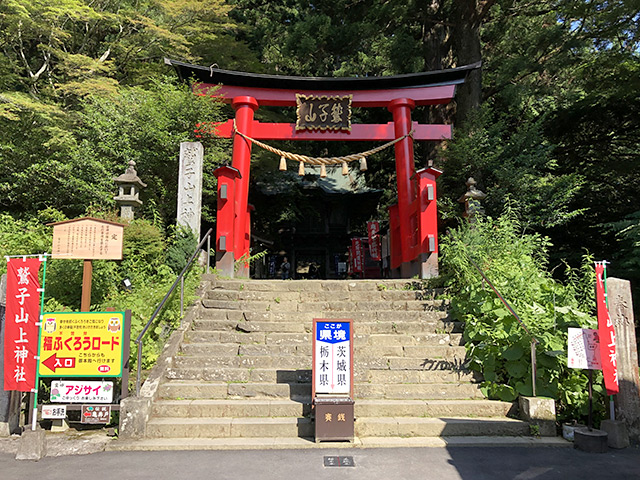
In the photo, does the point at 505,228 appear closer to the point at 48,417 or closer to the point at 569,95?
the point at 48,417

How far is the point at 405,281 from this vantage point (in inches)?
333

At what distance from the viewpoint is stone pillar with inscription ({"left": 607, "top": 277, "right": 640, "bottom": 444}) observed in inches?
201

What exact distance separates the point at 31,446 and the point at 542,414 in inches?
225

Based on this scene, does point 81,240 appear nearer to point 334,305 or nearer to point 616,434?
point 334,305

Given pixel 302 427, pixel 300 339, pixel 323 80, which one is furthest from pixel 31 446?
pixel 323 80

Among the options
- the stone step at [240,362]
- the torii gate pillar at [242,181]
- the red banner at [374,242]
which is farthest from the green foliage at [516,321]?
the red banner at [374,242]

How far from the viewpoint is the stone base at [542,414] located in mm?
5090

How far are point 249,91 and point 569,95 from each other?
36.4 ft

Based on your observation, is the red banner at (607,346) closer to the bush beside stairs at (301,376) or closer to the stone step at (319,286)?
the bush beside stairs at (301,376)

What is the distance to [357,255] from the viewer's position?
58.9ft

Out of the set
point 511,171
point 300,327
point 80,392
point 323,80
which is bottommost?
point 80,392

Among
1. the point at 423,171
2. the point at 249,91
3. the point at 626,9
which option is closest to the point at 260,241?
the point at 249,91

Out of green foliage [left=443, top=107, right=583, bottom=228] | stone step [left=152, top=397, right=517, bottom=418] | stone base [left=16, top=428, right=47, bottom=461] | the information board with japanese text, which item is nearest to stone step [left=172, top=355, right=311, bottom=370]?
stone step [left=152, top=397, right=517, bottom=418]

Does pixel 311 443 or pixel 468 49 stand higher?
pixel 468 49
